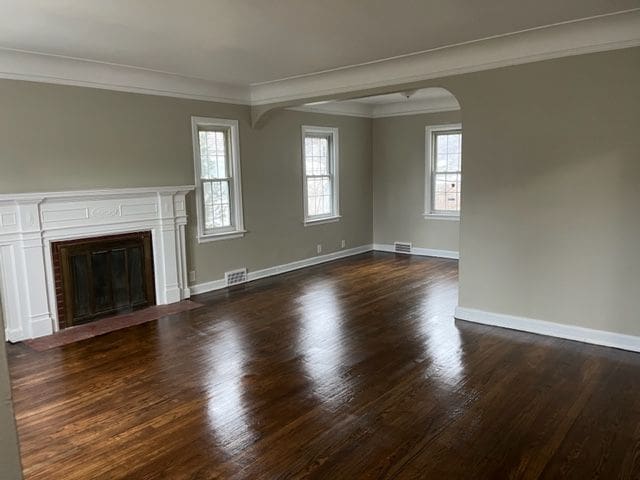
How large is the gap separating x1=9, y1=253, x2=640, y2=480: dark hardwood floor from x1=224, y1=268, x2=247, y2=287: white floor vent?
4.71 feet

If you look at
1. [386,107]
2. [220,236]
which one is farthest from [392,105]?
[220,236]

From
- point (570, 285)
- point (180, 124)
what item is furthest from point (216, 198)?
point (570, 285)

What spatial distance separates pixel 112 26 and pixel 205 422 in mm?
2952

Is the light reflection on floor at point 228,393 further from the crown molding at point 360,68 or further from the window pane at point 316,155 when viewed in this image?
the window pane at point 316,155

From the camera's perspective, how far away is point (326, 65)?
16.5 feet

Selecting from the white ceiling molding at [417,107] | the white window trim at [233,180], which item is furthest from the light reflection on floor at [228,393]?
the white ceiling molding at [417,107]

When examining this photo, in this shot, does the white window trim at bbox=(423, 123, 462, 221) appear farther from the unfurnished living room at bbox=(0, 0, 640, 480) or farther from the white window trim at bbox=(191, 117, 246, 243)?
the white window trim at bbox=(191, 117, 246, 243)

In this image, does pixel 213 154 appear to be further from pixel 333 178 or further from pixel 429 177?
pixel 429 177

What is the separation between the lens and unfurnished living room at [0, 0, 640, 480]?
9.21ft

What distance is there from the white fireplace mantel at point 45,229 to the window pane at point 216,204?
0.82 m

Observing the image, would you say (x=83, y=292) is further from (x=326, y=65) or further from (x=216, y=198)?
(x=326, y=65)

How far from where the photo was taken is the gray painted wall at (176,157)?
15.1 feet

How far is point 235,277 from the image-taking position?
661 centimetres

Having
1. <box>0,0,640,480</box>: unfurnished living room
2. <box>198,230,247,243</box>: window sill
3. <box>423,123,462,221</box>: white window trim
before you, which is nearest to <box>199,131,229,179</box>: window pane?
<box>0,0,640,480</box>: unfurnished living room
